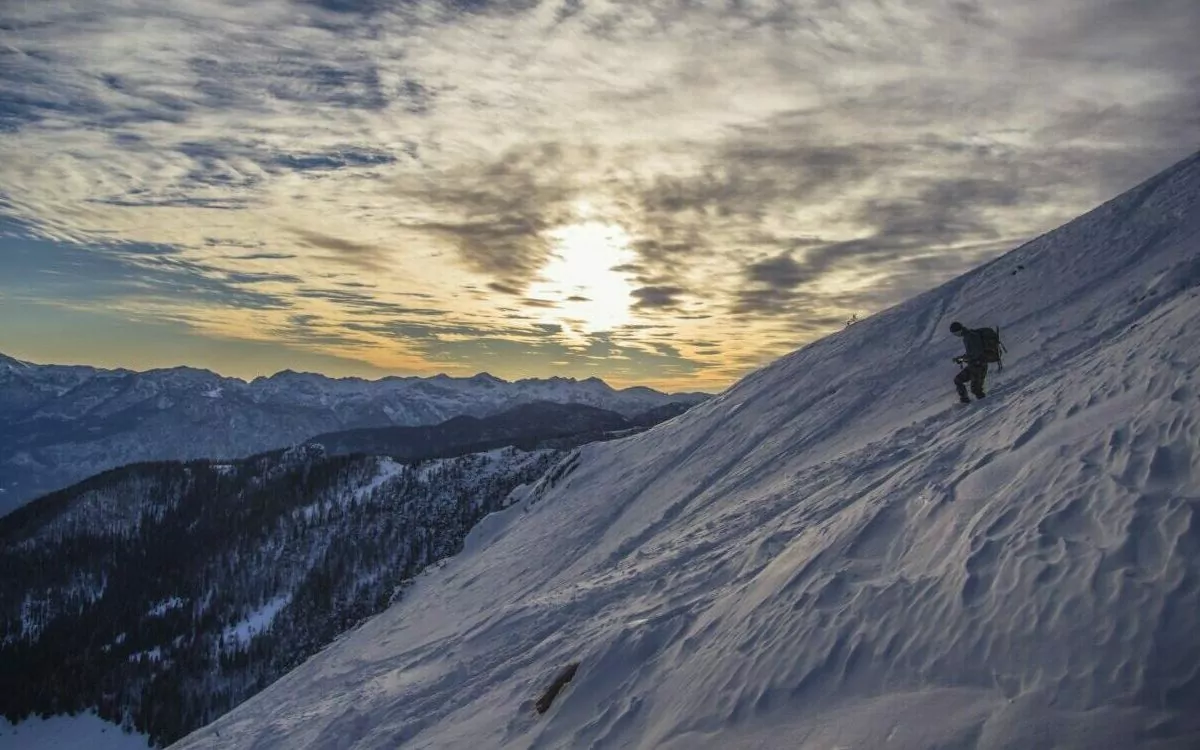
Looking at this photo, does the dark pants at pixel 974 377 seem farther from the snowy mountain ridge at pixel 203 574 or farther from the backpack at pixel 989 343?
the snowy mountain ridge at pixel 203 574

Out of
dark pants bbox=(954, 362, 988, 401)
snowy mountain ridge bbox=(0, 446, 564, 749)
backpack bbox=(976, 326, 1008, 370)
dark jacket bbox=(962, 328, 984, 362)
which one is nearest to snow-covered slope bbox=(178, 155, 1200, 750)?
dark pants bbox=(954, 362, 988, 401)

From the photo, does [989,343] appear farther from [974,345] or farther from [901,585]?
[901,585]

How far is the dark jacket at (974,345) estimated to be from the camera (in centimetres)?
2006

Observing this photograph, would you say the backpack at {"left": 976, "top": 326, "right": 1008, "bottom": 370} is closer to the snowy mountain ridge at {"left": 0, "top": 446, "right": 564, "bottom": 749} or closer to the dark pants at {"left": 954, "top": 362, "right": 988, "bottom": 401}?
the dark pants at {"left": 954, "top": 362, "right": 988, "bottom": 401}

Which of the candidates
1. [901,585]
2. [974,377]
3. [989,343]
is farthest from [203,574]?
[901,585]

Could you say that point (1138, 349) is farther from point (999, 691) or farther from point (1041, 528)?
point (999, 691)

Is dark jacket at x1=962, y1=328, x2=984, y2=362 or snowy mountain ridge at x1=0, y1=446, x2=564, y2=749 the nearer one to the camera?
dark jacket at x1=962, y1=328, x2=984, y2=362

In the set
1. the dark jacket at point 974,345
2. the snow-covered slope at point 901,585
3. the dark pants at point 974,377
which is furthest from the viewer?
the dark pants at point 974,377

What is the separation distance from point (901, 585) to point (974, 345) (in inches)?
504

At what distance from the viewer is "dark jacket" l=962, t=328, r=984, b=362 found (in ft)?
65.8

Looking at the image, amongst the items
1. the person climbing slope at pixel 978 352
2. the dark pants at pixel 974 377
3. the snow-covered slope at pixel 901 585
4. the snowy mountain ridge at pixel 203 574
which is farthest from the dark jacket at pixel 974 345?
the snowy mountain ridge at pixel 203 574

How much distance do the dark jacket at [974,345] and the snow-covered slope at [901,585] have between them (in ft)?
4.04

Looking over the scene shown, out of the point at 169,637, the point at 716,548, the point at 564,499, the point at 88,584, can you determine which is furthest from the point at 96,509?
the point at 716,548

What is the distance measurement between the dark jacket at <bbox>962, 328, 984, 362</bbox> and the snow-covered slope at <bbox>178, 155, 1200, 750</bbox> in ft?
4.04
